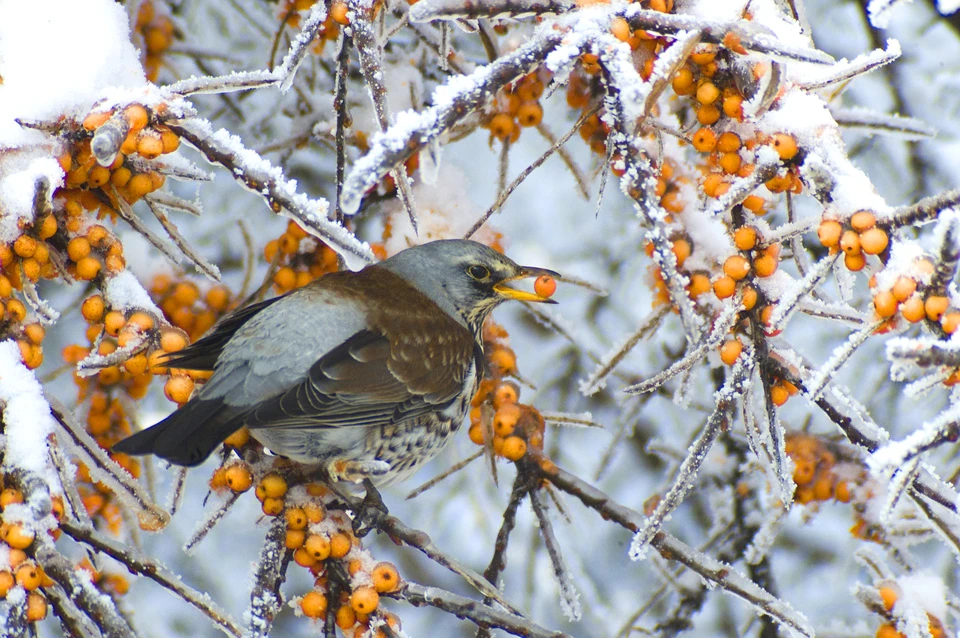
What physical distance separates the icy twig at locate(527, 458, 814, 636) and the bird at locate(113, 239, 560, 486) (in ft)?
1.22

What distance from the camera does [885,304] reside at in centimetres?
118

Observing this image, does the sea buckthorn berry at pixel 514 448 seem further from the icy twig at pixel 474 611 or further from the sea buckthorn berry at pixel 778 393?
the sea buckthorn berry at pixel 778 393

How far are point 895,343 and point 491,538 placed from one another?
2.74 metres

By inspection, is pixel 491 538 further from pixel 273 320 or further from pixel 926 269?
pixel 926 269

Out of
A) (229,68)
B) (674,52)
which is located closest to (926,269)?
(674,52)

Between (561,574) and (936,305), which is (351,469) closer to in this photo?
(561,574)

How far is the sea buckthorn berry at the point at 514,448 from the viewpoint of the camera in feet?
6.35

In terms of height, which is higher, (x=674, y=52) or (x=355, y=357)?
(x=674, y=52)

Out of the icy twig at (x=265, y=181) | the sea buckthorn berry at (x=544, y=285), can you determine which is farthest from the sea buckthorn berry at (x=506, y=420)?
the icy twig at (x=265, y=181)

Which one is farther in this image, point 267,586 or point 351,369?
point 351,369

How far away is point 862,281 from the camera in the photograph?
10.8ft

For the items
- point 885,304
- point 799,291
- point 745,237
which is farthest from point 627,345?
point 885,304

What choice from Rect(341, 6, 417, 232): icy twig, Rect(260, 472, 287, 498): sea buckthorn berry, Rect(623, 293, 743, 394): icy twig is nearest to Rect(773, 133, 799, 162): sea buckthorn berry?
Rect(623, 293, 743, 394): icy twig

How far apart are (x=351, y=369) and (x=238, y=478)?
19.4 inches
